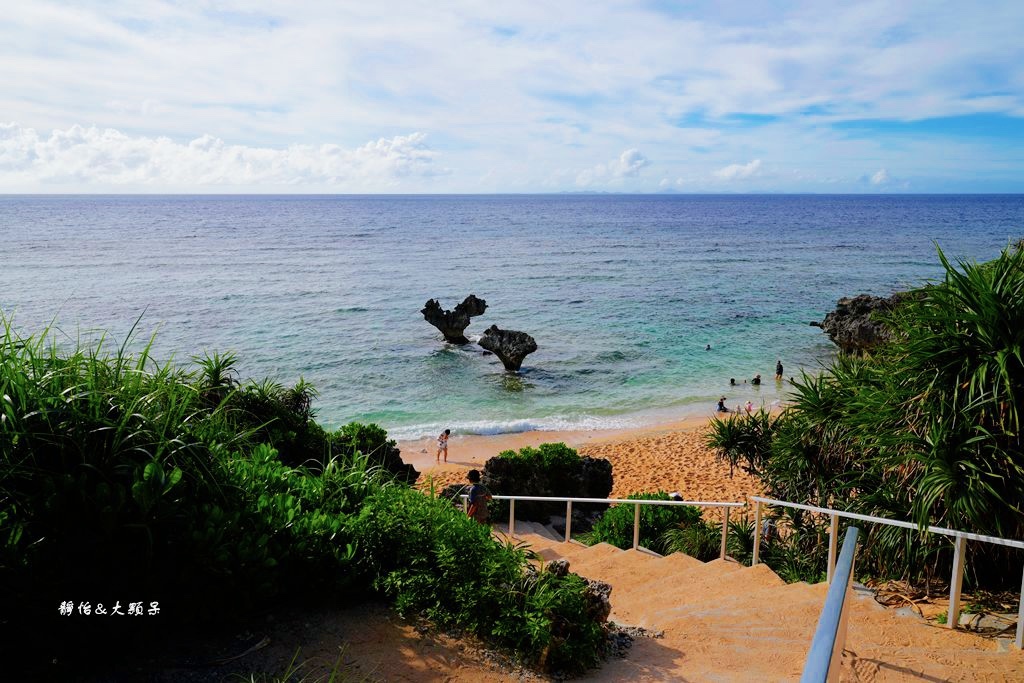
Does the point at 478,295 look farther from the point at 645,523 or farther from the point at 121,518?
the point at 121,518

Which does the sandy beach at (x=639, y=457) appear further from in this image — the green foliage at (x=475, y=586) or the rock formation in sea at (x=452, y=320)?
the rock formation in sea at (x=452, y=320)

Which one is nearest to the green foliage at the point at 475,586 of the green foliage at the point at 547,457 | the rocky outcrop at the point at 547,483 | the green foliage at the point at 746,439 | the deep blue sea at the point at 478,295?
the deep blue sea at the point at 478,295

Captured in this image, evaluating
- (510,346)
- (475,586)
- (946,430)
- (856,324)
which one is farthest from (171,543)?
(856,324)

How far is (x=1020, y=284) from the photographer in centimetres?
620

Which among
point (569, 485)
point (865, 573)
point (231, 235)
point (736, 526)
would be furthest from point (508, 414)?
point (231, 235)

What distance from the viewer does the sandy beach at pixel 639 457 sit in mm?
17906

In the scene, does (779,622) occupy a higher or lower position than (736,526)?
higher

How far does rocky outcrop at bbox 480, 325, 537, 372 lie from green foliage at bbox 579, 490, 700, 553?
66.8ft

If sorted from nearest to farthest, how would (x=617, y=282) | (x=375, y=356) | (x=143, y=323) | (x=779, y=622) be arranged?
(x=779, y=622)
(x=375, y=356)
(x=143, y=323)
(x=617, y=282)

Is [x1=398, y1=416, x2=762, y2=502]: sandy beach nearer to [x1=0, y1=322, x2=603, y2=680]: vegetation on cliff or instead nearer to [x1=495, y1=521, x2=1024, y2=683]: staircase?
[x1=495, y1=521, x2=1024, y2=683]: staircase

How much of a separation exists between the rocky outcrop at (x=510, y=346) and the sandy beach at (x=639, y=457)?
772 cm

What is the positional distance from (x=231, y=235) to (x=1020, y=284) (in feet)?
327

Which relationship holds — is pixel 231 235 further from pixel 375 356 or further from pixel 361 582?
pixel 361 582

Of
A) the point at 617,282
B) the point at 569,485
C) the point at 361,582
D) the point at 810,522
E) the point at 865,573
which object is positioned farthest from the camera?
the point at 617,282
